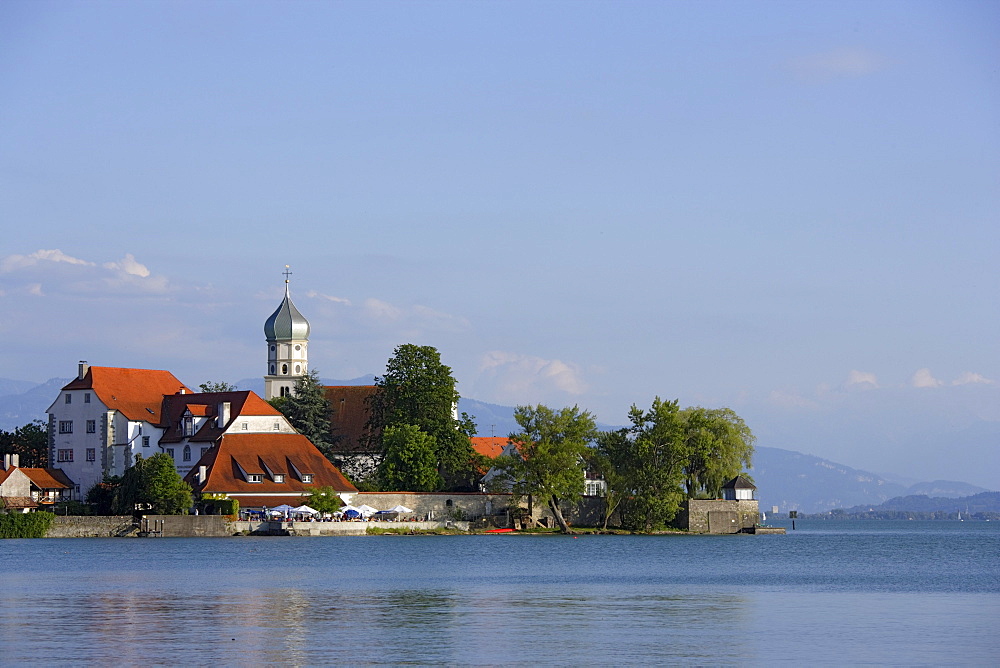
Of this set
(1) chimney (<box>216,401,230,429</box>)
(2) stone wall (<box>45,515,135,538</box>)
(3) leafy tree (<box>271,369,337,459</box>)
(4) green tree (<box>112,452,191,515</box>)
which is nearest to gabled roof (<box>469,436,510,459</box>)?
(3) leafy tree (<box>271,369,337,459</box>)

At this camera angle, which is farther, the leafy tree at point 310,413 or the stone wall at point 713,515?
the leafy tree at point 310,413

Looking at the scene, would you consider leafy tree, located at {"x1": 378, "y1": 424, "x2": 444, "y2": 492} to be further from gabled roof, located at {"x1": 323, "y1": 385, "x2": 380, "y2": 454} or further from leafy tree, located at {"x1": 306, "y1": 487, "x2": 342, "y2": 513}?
gabled roof, located at {"x1": 323, "y1": 385, "x2": 380, "y2": 454}

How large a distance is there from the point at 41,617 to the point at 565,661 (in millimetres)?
14520

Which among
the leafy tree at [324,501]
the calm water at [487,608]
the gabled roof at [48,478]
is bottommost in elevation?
the calm water at [487,608]

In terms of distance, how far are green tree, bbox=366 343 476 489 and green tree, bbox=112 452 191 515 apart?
1604cm

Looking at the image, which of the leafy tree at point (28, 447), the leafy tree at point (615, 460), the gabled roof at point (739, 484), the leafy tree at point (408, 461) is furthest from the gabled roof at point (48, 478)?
the gabled roof at point (739, 484)

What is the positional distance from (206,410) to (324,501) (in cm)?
1529

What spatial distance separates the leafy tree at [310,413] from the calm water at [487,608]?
38465mm

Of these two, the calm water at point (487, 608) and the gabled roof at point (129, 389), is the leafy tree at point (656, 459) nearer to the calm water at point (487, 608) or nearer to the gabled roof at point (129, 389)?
the calm water at point (487, 608)

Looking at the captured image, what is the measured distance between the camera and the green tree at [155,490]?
291ft

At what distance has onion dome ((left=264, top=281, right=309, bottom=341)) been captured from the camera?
13538cm

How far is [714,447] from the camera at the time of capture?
9531 centimetres

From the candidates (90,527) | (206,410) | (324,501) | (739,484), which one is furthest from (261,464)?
(739,484)

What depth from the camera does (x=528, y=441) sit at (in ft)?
305
